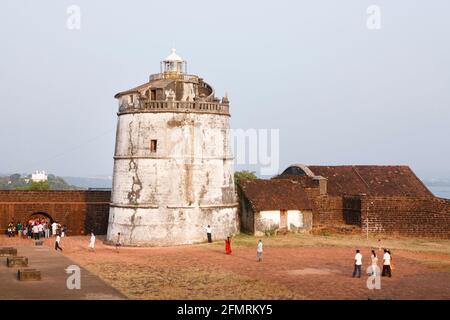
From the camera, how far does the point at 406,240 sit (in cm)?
3167

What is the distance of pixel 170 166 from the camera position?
3025cm

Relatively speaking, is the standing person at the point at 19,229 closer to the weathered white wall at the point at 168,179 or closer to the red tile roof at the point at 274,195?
the weathered white wall at the point at 168,179

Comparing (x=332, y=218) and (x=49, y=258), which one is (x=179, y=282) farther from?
(x=332, y=218)

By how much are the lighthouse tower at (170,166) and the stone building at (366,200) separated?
326 cm

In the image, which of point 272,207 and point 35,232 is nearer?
point 272,207

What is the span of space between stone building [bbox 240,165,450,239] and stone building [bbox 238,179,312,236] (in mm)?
64

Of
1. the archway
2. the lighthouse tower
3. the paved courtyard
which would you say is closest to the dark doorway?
the archway

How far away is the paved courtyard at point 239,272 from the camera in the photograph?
17.9 metres

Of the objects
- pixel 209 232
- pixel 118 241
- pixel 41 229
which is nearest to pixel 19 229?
pixel 41 229

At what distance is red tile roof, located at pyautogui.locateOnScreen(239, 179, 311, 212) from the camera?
3281cm

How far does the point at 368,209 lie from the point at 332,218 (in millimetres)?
2766

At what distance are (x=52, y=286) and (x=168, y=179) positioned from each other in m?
12.0

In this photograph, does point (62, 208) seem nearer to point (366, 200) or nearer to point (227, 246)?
point (227, 246)

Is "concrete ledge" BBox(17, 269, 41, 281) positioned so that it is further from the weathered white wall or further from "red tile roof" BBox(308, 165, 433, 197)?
"red tile roof" BBox(308, 165, 433, 197)
